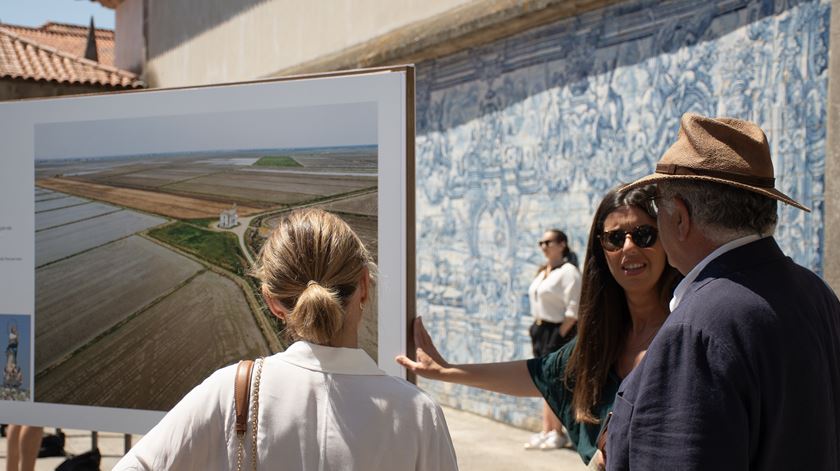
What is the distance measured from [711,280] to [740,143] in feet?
1.00

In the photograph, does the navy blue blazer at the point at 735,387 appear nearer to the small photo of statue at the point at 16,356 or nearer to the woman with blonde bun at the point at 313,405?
the woman with blonde bun at the point at 313,405

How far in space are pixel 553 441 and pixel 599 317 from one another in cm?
486

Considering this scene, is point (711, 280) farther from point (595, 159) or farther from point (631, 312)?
point (595, 159)

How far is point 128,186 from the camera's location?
346 centimetres

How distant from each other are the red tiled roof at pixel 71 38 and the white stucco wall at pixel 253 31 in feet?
46.9

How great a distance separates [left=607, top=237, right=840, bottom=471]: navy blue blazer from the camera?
67.9 inches

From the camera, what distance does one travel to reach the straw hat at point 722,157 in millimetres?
1943

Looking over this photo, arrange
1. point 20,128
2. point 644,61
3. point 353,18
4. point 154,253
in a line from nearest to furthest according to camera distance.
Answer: point 154,253 → point 20,128 → point 644,61 → point 353,18

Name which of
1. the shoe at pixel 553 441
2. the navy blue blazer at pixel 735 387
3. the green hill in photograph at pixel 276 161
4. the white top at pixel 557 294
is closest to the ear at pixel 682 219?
the navy blue blazer at pixel 735 387

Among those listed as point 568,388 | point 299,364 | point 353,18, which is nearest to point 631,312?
point 568,388

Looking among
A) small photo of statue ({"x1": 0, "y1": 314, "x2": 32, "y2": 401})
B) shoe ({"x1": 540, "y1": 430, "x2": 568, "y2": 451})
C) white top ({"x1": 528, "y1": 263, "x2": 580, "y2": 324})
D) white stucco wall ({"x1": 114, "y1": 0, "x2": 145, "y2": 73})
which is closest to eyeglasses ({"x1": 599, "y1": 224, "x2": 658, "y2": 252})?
small photo of statue ({"x1": 0, "y1": 314, "x2": 32, "y2": 401})

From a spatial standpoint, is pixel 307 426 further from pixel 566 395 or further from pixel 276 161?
pixel 276 161

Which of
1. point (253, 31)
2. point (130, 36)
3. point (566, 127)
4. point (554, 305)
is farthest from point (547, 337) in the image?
point (130, 36)

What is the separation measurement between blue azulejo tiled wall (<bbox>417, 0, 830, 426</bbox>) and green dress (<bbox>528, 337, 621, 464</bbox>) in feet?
10.8
